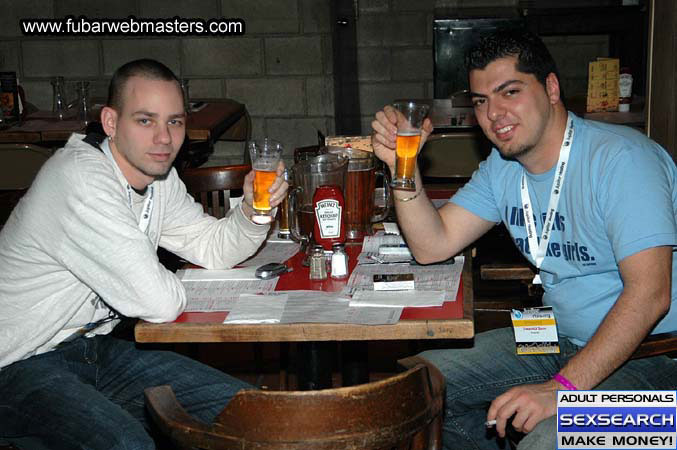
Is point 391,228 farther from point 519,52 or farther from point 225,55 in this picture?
point 225,55

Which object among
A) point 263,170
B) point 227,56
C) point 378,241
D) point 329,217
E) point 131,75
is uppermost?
point 227,56

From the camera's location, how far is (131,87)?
7.65 ft

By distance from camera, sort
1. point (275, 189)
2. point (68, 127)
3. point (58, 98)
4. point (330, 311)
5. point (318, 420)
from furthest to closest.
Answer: point (58, 98) → point (68, 127) → point (275, 189) → point (330, 311) → point (318, 420)

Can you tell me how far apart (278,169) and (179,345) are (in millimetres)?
1435

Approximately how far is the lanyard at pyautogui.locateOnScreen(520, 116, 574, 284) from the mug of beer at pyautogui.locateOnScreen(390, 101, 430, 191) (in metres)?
0.31

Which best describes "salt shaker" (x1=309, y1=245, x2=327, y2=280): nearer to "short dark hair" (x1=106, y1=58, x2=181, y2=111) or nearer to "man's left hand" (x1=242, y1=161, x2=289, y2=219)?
"man's left hand" (x1=242, y1=161, x2=289, y2=219)

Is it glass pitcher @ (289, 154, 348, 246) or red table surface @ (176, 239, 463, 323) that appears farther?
glass pitcher @ (289, 154, 348, 246)

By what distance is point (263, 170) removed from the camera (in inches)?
92.5

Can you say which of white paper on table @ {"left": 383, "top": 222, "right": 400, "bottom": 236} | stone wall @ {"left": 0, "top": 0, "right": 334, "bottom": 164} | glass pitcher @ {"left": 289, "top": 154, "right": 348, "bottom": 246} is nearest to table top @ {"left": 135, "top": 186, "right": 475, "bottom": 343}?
glass pitcher @ {"left": 289, "top": 154, "right": 348, "bottom": 246}

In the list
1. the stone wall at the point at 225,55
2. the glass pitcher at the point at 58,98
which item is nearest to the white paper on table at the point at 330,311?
the glass pitcher at the point at 58,98

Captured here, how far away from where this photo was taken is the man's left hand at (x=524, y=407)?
6.36 feet

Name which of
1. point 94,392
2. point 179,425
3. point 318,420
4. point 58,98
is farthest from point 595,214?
point 58,98

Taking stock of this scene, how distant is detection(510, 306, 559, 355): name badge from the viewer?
225 cm

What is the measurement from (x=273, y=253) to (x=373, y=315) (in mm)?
687
